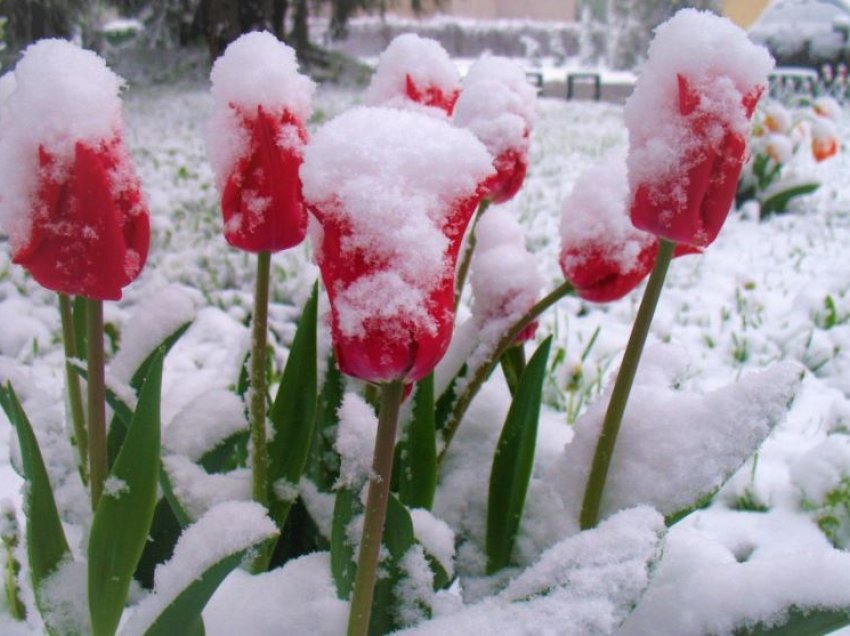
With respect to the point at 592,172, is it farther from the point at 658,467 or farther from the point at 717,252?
the point at 717,252

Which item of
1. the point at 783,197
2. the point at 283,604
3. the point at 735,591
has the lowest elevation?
the point at 783,197

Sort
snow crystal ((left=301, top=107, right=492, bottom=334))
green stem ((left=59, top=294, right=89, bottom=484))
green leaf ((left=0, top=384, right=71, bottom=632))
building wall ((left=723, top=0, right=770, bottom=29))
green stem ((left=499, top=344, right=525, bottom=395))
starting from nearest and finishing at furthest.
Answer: snow crystal ((left=301, top=107, right=492, bottom=334)), green leaf ((left=0, top=384, right=71, bottom=632)), green stem ((left=59, top=294, right=89, bottom=484)), green stem ((left=499, top=344, right=525, bottom=395)), building wall ((left=723, top=0, right=770, bottom=29))

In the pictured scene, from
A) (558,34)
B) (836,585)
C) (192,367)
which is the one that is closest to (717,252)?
(192,367)

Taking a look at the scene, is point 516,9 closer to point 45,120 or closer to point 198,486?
point 198,486

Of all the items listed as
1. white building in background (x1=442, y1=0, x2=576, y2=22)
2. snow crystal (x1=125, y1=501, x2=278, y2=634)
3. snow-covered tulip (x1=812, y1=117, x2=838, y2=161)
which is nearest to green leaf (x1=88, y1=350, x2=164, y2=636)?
snow crystal (x1=125, y1=501, x2=278, y2=634)

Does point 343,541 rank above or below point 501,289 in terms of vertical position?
below

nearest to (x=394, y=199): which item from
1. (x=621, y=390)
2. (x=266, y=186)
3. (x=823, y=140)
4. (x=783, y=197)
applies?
(x=266, y=186)

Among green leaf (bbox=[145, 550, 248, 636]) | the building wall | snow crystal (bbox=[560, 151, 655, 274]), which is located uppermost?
the building wall

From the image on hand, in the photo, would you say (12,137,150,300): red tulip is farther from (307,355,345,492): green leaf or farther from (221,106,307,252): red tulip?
(307,355,345,492): green leaf
